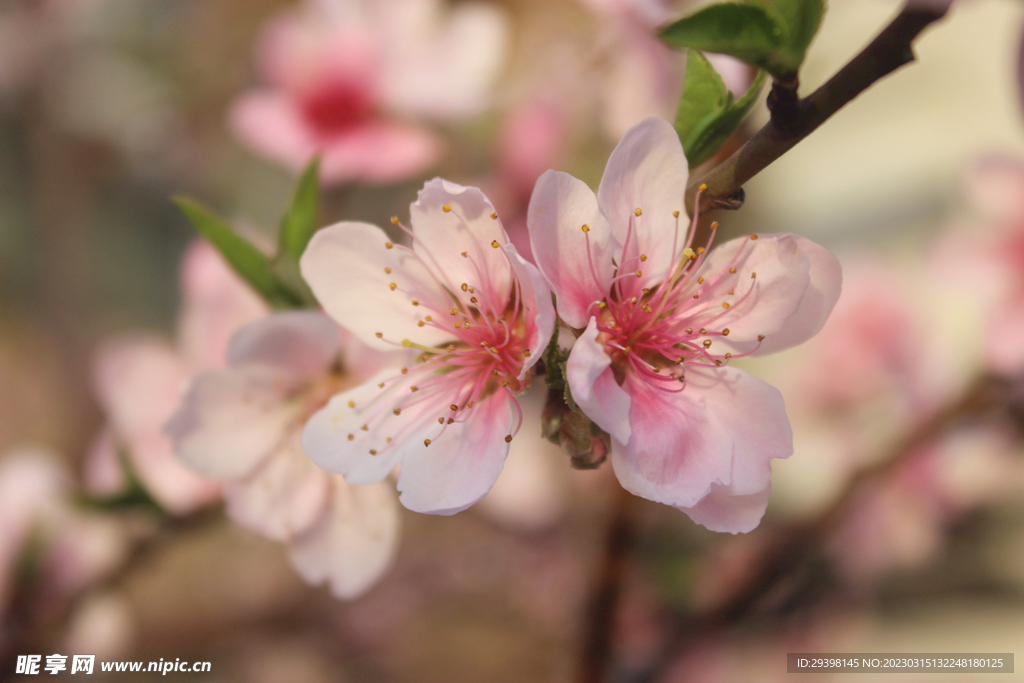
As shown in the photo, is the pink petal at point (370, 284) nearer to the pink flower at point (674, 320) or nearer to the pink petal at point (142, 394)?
the pink flower at point (674, 320)

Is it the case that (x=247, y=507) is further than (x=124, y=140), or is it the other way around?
(x=124, y=140)

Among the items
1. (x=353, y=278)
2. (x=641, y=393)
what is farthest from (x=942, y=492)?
(x=353, y=278)

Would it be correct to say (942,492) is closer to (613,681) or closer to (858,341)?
(858,341)

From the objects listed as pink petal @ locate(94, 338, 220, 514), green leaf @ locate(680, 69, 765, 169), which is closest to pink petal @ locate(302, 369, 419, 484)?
green leaf @ locate(680, 69, 765, 169)

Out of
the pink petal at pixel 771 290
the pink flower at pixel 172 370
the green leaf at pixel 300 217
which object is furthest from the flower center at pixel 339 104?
the pink petal at pixel 771 290

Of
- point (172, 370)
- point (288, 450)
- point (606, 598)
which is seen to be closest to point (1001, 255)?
point (606, 598)

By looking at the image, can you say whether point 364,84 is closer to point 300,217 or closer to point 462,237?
point 300,217

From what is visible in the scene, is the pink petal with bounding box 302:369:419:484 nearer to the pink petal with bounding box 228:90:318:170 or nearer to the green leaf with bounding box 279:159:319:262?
the green leaf with bounding box 279:159:319:262
